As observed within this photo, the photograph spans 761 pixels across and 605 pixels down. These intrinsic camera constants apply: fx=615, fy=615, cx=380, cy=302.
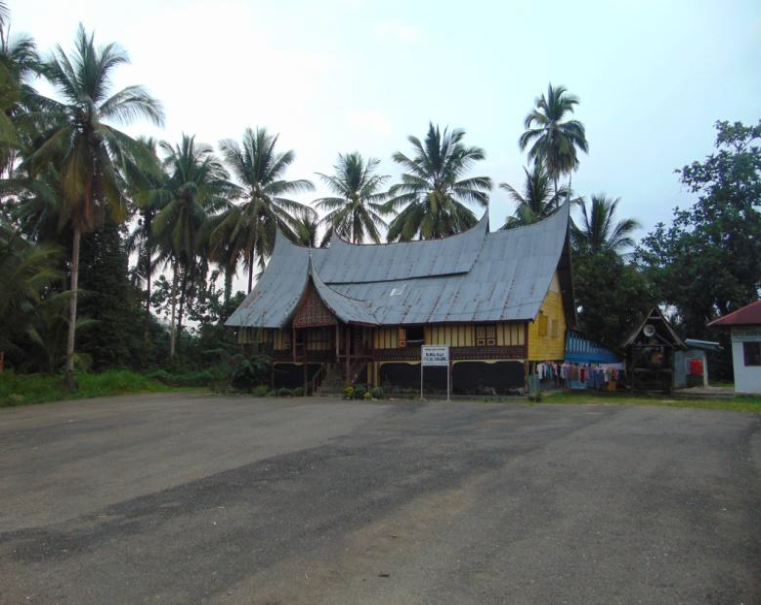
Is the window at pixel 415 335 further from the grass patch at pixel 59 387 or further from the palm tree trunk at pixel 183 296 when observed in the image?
the palm tree trunk at pixel 183 296

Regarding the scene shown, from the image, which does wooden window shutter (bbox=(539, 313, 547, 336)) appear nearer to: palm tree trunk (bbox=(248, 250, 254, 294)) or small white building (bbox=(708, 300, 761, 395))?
small white building (bbox=(708, 300, 761, 395))

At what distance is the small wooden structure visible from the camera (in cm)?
2256

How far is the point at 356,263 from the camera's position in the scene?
91.6 feet

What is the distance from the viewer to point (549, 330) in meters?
23.3

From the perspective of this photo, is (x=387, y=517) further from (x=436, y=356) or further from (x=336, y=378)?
(x=336, y=378)

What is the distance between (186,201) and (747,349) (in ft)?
92.2

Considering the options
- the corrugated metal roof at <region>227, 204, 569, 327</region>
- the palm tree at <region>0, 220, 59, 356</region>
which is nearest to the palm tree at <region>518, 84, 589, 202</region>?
the corrugated metal roof at <region>227, 204, 569, 327</region>

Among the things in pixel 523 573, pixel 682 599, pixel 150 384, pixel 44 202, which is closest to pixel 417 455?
pixel 523 573

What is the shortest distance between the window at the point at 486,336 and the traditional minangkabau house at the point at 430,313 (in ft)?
0.12

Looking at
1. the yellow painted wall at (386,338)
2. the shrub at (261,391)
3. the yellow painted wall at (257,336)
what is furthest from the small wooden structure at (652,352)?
the yellow painted wall at (257,336)

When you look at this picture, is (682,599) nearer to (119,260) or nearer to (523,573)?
(523,573)

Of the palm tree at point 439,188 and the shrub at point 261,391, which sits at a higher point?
the palm tree at point 439,188

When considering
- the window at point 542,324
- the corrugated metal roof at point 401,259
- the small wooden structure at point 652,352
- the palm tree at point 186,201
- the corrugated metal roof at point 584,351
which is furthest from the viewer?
the palm tree at point 186,201

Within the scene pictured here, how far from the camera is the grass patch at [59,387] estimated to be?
21297 mm
